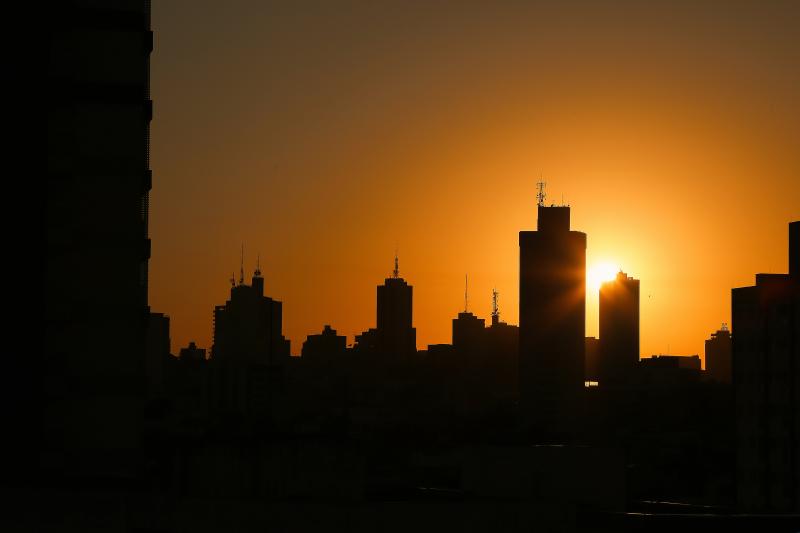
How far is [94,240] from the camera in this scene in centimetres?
3027

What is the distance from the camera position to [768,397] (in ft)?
374

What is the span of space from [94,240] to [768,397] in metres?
93.1

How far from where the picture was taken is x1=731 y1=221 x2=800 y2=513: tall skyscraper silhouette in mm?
110562

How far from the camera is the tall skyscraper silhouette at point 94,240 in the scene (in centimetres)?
2966

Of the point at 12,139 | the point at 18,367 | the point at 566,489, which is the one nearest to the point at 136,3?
the point at 12,139

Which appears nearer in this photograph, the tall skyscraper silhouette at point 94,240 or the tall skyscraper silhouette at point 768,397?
the tall skyscraper silhouette at point 94,240

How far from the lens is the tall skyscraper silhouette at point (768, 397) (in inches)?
4353

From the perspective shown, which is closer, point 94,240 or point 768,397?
point 94,240

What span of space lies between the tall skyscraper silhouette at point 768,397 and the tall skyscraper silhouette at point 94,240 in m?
85.8

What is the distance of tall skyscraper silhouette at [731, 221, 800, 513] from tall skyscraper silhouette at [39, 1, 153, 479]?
85.8 metres

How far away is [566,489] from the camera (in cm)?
2814

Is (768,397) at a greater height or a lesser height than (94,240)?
lesser

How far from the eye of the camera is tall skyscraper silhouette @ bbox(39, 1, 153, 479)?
2966cm

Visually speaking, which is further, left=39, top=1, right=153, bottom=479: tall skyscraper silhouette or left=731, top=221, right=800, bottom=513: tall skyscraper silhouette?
left=731, top=221, right=800, bottom=513: tall skyscraper silhouette
